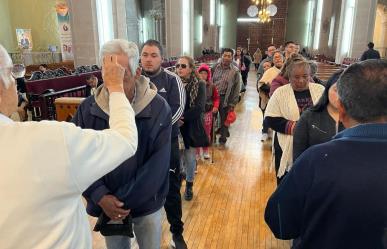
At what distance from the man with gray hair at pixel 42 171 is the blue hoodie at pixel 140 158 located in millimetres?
648

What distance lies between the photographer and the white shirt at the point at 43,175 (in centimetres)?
89

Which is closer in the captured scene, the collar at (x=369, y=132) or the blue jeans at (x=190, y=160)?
the collar at (x=369, y=132)

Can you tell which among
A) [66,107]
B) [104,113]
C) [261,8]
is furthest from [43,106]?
[261,8]

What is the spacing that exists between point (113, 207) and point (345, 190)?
1.15 meters

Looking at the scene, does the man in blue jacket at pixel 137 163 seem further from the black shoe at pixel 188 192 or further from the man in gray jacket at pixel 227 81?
the man in gray jacket at pixel 227 81

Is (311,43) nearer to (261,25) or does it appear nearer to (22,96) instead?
(261,25)

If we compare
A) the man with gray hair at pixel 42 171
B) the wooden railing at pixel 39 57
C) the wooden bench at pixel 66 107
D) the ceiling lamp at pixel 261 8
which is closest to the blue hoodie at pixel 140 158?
the man with gray hair at pixel 42 171

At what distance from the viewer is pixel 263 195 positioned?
4.04 meters

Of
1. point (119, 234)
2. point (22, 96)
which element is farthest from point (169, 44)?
point (119, 234)

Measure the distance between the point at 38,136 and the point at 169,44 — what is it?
12920mm

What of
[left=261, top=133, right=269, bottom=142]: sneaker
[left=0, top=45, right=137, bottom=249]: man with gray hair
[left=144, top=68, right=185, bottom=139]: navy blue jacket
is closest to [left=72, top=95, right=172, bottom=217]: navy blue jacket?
[left=0, top=45, right=137, bottom=249]: man with gray hair

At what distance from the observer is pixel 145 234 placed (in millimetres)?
1889

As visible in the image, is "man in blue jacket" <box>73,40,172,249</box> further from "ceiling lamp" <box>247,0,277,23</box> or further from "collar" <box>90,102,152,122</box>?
"ceiling lamp" <box>247,0,277,23</box>

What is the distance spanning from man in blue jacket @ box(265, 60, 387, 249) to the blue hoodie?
833 millimetres
